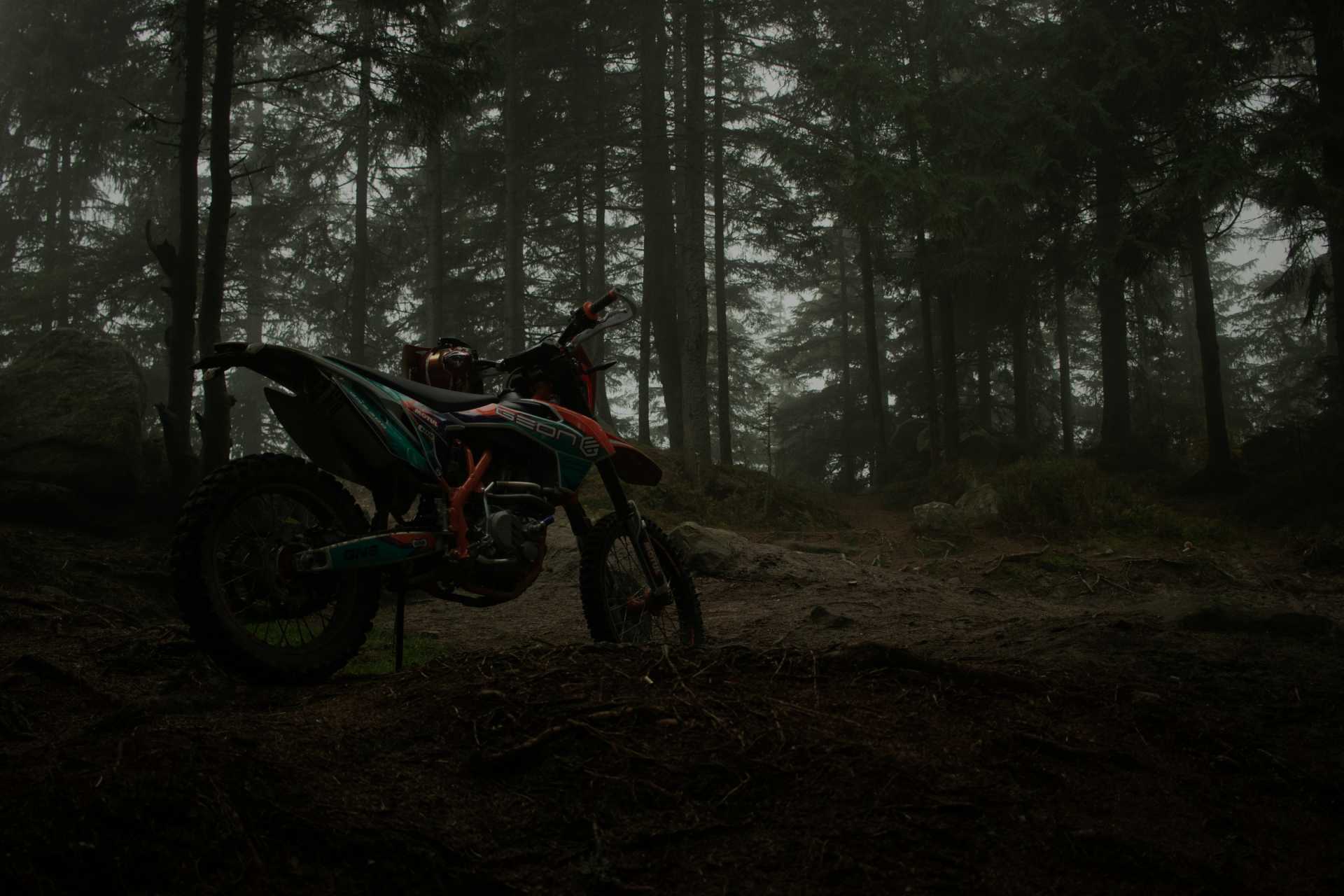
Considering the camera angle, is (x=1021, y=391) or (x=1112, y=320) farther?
(x=1021, y=391)

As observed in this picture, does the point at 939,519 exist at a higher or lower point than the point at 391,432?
lower

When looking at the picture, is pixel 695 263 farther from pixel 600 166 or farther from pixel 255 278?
pixel 255 278

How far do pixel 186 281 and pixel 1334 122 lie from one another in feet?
45.7

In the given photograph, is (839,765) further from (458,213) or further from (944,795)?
(458,213)

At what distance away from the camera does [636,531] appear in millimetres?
4336

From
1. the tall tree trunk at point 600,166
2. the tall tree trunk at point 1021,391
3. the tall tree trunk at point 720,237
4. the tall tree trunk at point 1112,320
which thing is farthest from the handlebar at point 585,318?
the tall tree trunk at point 1021,391

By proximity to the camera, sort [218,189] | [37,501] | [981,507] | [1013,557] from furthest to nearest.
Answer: [981,507] < [1013,557] < [218,189] < [37,501]

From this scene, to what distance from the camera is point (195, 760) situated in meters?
2.05

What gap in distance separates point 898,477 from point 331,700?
61.1 ft

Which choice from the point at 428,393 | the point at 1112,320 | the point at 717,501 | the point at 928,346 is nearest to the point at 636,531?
the point at 428,393

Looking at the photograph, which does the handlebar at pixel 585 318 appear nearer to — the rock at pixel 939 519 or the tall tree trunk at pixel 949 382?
→ the rock at pixel 939 519

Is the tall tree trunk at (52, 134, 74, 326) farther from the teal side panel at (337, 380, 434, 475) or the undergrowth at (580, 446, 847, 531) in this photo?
the teal side panel at (337, 380, 434, 475)

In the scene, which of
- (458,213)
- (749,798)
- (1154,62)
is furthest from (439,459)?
(458,213)

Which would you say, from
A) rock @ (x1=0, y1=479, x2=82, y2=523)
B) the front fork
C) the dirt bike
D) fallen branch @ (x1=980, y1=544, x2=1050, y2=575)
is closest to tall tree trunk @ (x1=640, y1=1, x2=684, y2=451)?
fallen branch @ (x1=980, y1=544, x2=1050, y2=575)
